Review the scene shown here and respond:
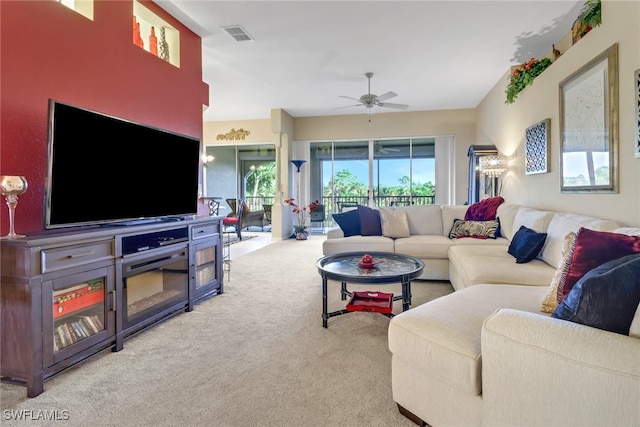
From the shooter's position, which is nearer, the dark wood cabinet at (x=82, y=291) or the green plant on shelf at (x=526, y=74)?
the dark wood cabinet at (x=82, y=291)

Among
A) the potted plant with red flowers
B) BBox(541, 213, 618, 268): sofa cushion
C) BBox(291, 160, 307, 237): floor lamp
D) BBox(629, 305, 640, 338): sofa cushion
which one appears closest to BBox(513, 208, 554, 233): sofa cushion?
BBox(541, 213, 618, 268): sofa cushion

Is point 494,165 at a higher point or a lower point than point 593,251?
higher

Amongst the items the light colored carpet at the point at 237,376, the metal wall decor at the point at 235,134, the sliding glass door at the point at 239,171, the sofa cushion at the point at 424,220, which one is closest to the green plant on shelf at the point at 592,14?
the sofa cushion at the point at 424,220

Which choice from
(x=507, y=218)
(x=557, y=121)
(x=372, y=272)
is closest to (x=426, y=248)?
(x=507, y=218)

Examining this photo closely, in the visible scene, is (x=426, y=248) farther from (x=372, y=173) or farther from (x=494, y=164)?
(x=372, y=173)

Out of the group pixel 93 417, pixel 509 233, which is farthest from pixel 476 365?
pixel 509 233

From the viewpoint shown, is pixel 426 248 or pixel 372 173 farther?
pixel 372 173

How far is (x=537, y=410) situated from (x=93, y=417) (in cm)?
184

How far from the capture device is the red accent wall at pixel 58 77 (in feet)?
6.48

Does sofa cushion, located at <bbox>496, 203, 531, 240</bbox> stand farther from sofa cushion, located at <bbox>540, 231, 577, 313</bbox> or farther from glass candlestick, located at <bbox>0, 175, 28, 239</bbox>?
glass candlestick, located at <bbox>0, 175, 28, 239</bbox>

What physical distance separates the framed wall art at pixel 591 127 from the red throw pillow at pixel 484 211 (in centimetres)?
96

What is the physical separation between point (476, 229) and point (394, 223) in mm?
968

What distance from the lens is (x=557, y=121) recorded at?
344cm

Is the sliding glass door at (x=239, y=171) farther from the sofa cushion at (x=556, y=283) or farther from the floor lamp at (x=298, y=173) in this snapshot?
the sofa cushion at (x=556, y=283)
